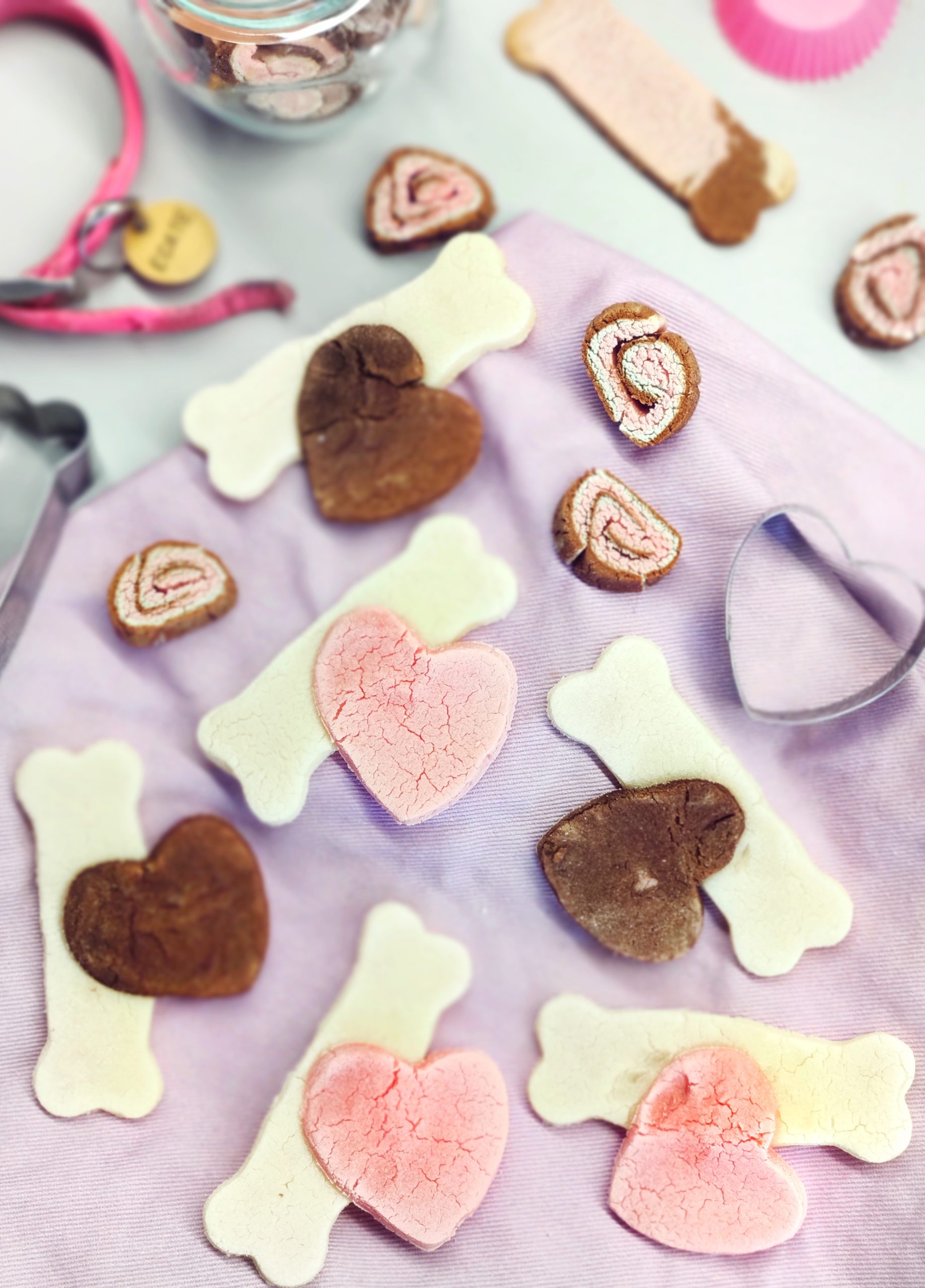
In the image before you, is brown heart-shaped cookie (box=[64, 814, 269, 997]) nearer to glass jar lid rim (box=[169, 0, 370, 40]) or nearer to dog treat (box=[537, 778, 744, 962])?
dog treat (box=[537, 778, 744, 962])

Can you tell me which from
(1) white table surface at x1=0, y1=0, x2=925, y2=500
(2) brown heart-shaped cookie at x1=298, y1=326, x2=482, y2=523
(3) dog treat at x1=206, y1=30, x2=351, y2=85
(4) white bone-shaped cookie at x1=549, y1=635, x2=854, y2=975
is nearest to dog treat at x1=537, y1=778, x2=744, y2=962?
(4) white bone-shaped cookie at x1=549, y1=635, x2=854, y2=975

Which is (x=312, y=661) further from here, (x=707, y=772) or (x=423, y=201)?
(x=423, y=201)

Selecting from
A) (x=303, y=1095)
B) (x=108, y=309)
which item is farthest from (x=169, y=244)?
(x=303, y=1095)

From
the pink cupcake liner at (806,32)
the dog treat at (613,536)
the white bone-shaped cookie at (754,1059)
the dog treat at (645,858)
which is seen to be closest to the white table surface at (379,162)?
the pink cupcake liner at (806,32)

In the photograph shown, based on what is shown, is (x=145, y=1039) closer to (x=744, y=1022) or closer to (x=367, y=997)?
(x=367, y=997)

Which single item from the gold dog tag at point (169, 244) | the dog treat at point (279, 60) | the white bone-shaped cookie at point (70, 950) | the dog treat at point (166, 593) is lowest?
the white bone-shaped cookie at point (70, 950)

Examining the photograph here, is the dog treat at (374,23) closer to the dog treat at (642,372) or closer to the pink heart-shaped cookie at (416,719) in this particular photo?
the dog treat at (642,372)
